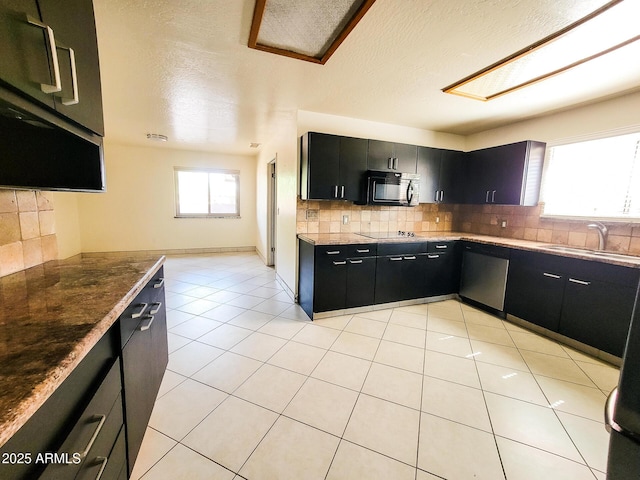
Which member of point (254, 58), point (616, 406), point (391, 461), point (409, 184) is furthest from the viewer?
point (409, 184)

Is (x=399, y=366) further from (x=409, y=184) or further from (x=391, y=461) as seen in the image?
(x=409, y=184)

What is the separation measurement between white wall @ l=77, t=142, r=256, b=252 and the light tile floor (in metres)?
3.58

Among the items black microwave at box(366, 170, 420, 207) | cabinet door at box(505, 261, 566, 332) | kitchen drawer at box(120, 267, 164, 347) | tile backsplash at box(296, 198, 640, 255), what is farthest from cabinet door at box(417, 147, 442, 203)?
kitchen drawer at box(120, 267, 164, 347)

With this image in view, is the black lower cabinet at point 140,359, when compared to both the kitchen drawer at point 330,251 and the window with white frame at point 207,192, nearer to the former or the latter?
the kitchen drawer at point 330,251

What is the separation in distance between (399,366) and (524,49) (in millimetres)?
2588

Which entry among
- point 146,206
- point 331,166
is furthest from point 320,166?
point 146,206

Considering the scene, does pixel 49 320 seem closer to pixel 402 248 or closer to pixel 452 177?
pixel 402 248

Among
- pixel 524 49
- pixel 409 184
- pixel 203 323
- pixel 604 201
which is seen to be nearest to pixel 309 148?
pixel 409 184

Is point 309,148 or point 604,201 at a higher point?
point 309,148

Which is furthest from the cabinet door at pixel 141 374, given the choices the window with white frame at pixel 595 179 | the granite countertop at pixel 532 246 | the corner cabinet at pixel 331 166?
the window with white frame at pixel 595 179

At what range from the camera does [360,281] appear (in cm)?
301

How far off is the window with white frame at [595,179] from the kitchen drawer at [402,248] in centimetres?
157

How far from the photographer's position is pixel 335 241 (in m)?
2.81

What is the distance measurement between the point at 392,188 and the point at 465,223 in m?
1.78
